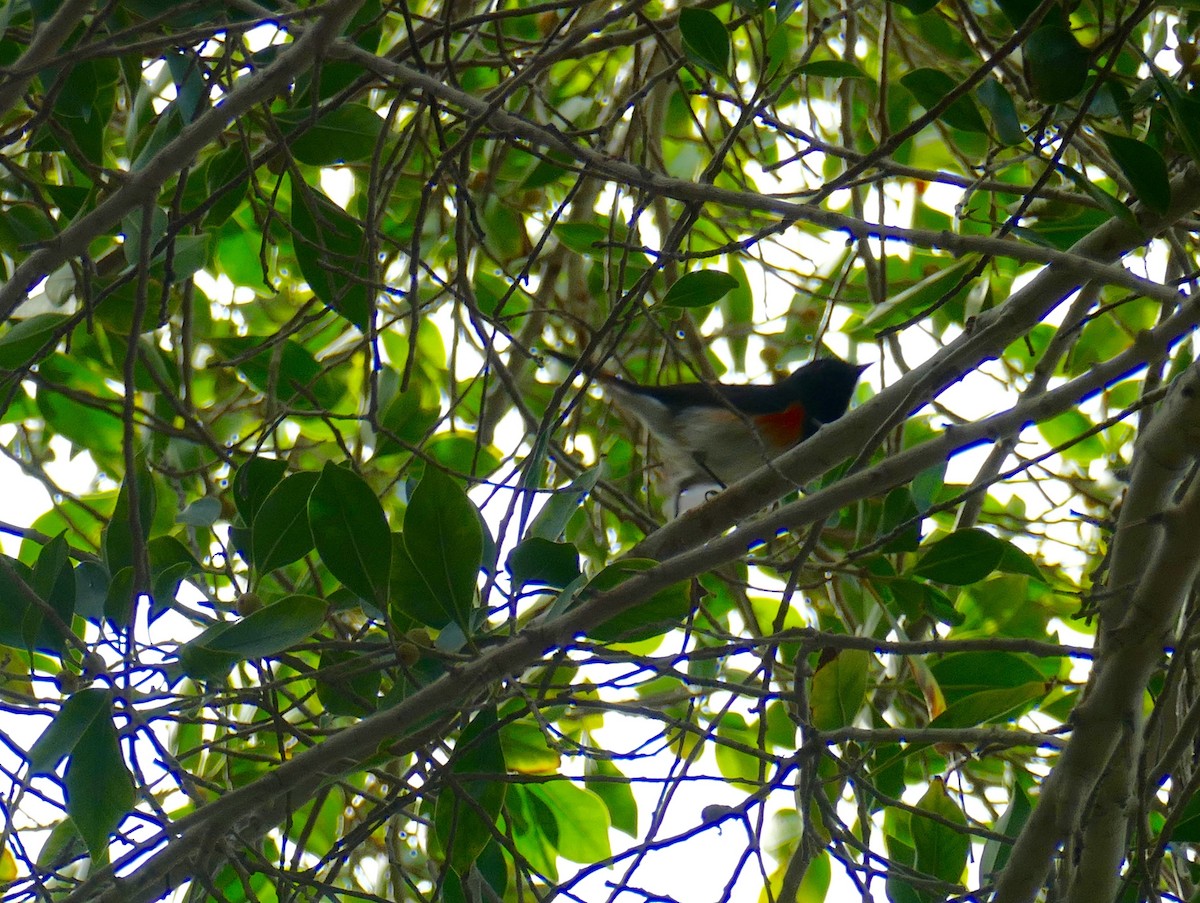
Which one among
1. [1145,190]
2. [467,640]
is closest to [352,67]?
[467,640]

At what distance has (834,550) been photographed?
148 inches

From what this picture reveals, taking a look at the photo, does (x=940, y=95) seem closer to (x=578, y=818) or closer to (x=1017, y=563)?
(x=1017, y=563)

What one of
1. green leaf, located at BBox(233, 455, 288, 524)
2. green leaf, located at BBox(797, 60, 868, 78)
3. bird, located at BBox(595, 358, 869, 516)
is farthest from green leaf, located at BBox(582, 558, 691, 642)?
bird, located at BBox(595, 358, 869, 516)

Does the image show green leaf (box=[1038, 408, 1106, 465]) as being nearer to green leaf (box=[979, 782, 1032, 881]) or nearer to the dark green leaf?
green leaf (box=[979, 782, 1032, 881])

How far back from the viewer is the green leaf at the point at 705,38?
221 centimetres

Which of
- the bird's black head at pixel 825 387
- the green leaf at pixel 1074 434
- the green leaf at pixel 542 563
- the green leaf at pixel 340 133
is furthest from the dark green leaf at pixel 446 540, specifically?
the bird's black head at pixel 825 387

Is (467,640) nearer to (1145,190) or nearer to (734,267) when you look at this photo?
(1145,190)

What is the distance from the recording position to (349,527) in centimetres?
185

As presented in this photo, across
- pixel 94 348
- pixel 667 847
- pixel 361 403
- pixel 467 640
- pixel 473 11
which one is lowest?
pixel 667 847

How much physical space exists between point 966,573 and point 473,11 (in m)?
2.15

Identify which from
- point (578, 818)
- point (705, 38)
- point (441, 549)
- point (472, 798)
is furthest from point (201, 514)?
point (705, 38)

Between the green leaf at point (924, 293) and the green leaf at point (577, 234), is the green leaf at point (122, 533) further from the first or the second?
the green leaf at point (924, 293)

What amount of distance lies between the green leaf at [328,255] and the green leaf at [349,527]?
52 cm

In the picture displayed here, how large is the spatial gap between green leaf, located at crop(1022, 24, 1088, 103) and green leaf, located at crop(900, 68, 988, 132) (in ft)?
0.61
